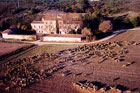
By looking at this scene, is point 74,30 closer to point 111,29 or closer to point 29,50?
point 111,29

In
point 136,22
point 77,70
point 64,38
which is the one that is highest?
point 136,22

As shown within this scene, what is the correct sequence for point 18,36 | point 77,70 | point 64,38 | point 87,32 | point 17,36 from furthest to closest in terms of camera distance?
point 17,36 → point 18,36 → point 64,38 → point 87,32 → point 77,70

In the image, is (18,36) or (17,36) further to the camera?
(17,36)

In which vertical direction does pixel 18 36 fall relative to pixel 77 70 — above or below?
above

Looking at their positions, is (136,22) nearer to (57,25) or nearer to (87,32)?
(87,32)

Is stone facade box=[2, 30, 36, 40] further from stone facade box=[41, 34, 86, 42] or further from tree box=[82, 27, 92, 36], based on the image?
tree box=[82, 27, 92, 36]

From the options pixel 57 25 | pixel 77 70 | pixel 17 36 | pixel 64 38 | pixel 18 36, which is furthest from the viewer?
pixel 57 25

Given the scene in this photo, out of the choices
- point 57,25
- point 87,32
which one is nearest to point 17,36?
point 57,25

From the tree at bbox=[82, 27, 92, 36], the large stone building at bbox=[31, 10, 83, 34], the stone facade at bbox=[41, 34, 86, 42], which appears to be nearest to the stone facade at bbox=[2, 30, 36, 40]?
the stone facade at bbox=[41, 34, 86, 42]

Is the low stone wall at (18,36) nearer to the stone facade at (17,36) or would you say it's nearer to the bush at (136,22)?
the stone facade at (17,36)
